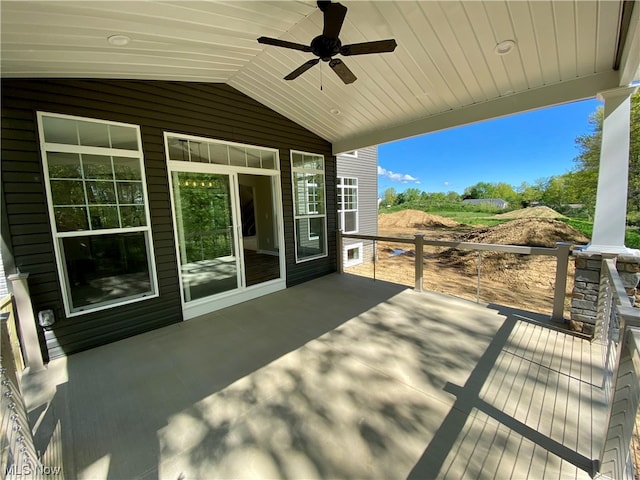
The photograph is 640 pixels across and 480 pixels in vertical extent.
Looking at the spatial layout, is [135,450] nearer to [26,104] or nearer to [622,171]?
[26,104]

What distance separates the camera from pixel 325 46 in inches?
90.1

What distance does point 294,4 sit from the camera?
2.38 m

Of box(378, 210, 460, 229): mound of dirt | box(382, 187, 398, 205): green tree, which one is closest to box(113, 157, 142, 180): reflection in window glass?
box(378, 210, 460, 229): mound of dirt

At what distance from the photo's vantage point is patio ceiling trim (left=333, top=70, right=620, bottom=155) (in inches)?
114

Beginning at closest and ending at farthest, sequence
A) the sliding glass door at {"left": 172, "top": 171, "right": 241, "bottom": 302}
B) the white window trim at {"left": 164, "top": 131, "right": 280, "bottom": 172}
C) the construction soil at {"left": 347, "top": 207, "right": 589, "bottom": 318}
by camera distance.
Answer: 1. the white window trim at {"left": 164, "top": 131, "right": 280, "bottom": 172}
2. the sliding glass door at {"left": 172, "top": 171, "right": 241, "bottom": 302}
3. the construction soil at {"left": 347, "top": 207, "right": 589, "bottom": 318}

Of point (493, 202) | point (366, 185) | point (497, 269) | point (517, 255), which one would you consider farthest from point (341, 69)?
point (493, 202)

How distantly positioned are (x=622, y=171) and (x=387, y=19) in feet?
9.44

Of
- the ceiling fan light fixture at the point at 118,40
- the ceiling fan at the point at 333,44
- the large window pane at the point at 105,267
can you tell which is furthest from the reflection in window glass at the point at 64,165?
the ceiling fan at the point at 333,44

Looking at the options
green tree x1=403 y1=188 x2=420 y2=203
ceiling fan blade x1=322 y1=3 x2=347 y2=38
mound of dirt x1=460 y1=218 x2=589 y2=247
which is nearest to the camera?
ceiling fan blade x1=322 y1=3 x2=347 y2=38

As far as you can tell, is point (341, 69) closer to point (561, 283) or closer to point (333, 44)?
point (333, 44)

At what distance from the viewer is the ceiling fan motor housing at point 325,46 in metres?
2.23

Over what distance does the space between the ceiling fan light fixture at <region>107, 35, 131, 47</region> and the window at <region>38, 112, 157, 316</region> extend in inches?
37.3

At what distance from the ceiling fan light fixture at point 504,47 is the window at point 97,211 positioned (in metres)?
4.15

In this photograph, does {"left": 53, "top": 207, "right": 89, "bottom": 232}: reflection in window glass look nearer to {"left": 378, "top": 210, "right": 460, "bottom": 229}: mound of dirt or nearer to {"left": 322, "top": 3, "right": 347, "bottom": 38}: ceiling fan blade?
{"left": 322, "top": 3, "right": 347, "bottom": 38}: ceiling fan blade
